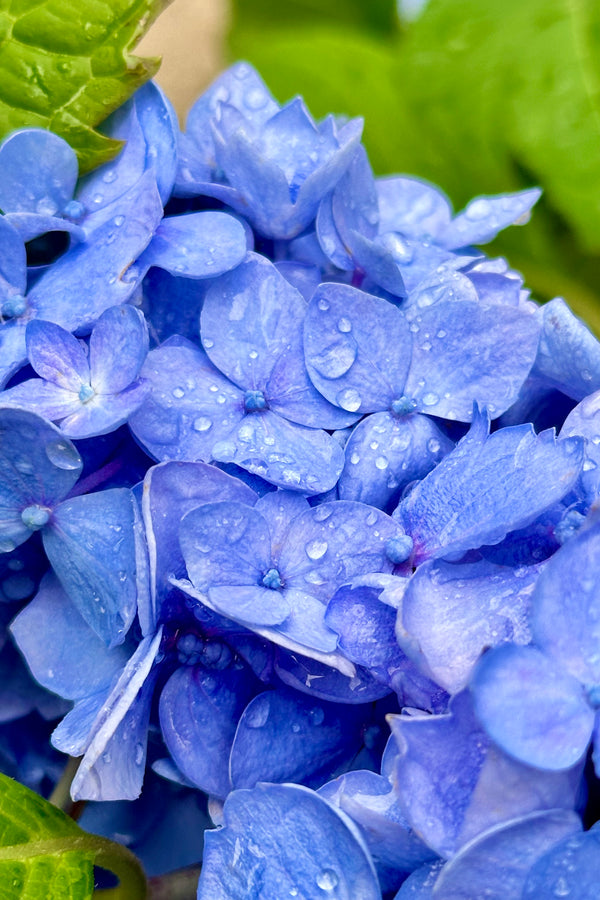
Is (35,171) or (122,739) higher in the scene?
(35,171)

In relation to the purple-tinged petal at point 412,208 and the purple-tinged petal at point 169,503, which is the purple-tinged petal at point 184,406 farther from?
the purple-tinged petal at point 412,208

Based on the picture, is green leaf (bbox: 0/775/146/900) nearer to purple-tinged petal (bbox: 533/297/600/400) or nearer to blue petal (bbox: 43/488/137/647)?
blue petal (bbox: 43/488/137/647)

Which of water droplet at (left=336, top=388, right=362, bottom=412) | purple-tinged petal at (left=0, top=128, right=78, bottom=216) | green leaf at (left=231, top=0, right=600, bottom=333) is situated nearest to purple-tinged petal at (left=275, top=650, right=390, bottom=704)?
water droplet at (left=336, top=388, right=362, bottom=412)

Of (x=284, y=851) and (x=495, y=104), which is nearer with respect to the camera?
(x=284, y=851)

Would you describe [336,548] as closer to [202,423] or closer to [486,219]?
[202,423]

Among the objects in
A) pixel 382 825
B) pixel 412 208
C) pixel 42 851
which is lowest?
pixel 42 851

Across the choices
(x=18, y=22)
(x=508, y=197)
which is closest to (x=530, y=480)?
(x=508, y=197)

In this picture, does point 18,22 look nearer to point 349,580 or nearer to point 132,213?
point 132,213

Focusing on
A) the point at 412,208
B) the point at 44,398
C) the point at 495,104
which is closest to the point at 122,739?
the point at 44,398
